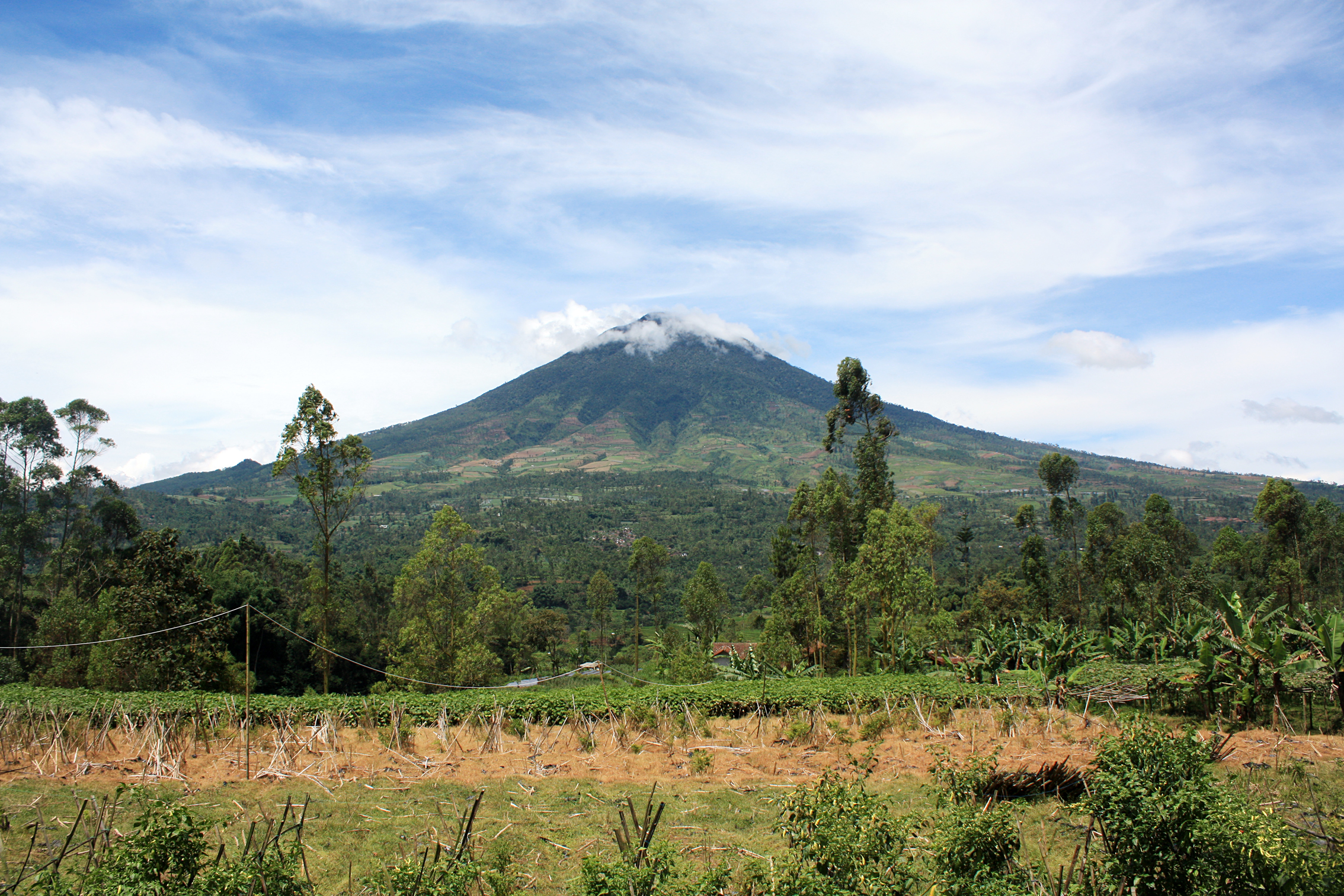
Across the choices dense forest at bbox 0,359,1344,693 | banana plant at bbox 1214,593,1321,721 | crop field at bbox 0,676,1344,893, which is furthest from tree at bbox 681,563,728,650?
banana plant at bbox 1214,593,1321,721

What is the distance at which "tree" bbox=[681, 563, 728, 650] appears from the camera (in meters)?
27.4

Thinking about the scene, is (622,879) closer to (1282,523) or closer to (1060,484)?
(1060,484)

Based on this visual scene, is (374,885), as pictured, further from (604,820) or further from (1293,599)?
(1293,599)

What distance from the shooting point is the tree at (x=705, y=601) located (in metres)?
27.4

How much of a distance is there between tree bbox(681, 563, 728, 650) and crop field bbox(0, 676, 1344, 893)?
13.6 metres

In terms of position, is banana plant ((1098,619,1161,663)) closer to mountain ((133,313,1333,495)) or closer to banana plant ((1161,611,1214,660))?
banana plant ((1161,611,1214,660))

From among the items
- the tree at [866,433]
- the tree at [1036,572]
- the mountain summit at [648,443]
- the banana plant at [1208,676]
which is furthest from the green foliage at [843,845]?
the mountain summit at [648,443]

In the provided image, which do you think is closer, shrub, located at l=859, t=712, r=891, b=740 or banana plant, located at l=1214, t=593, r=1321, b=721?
banana plant, located at l=1214, t=593, r=1321, b=721

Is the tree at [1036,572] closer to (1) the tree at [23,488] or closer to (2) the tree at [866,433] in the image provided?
(2) the tree at [866,433]

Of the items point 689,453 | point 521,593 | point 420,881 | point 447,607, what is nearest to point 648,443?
point 689,453

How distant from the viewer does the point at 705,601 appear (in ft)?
89.4

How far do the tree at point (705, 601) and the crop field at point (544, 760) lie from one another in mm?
13626

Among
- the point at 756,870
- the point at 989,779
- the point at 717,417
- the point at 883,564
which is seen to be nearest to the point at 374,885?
the point at 756,870

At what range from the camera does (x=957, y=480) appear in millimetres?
143625
